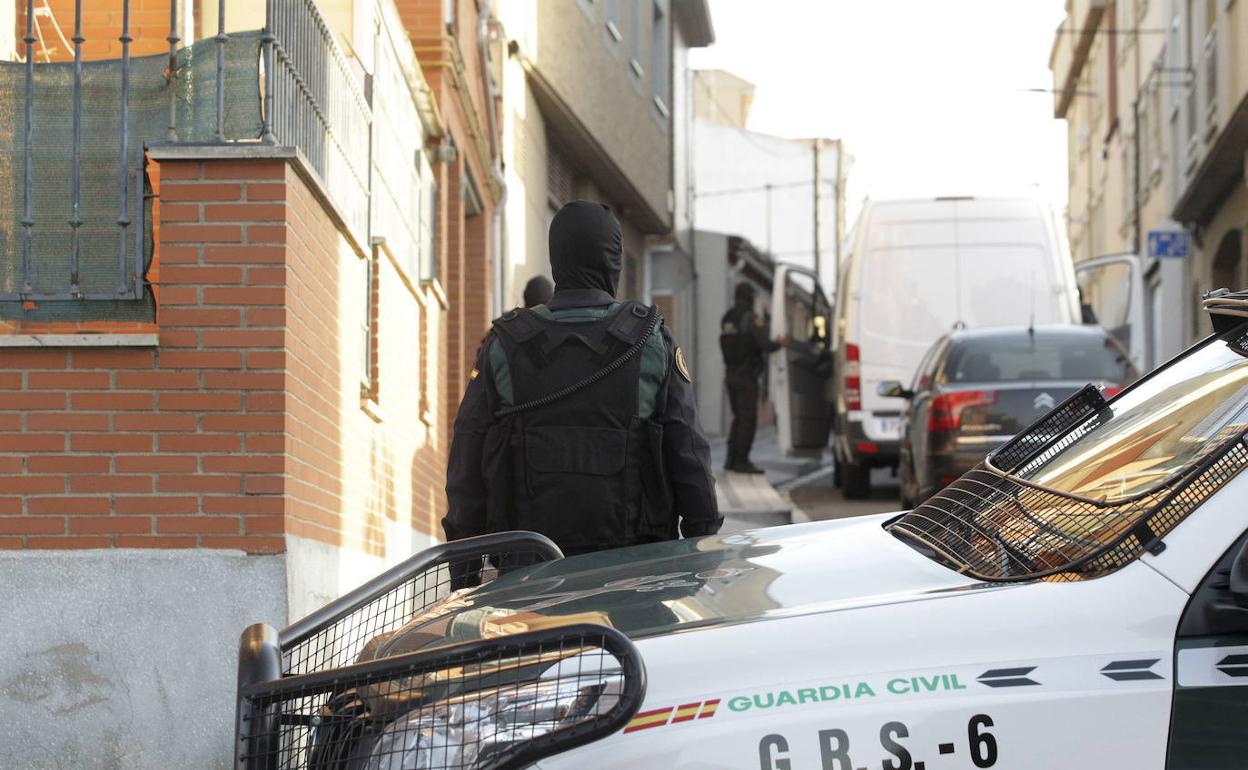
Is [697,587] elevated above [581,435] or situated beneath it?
situated beneath

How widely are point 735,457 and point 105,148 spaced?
11946mm

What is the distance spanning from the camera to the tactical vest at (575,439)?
432 cm

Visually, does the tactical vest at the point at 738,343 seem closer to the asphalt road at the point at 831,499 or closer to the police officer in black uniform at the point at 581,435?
the asphalt road at the point at 831,499

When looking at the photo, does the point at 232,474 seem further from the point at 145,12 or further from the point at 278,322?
the point at 145,12

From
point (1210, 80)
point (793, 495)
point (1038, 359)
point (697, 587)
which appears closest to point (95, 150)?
point (697, 587)

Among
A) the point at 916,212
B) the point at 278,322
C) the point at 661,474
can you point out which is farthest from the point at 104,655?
the point at 916,212

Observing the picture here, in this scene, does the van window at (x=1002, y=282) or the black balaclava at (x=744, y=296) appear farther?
the black balaclava at (x=744, y=296)

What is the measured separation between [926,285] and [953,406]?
489 centimetres

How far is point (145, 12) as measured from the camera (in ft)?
21.8

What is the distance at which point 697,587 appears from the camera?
3.04 m

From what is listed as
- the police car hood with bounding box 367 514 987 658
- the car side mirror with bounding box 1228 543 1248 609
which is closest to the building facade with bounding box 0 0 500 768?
the police car hood with bounding box 367 514 987 658

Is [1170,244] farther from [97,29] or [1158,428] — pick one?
[1158,428]

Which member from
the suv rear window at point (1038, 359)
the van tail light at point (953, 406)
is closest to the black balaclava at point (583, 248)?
the van tail light at point (953, 406)

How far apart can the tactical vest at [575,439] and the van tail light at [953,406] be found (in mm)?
7245
